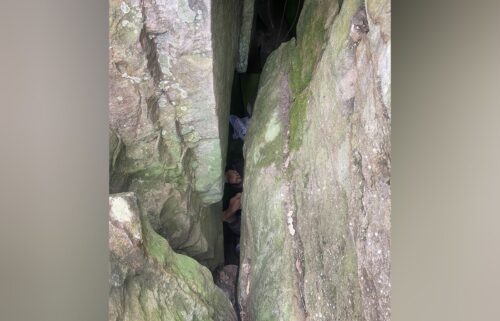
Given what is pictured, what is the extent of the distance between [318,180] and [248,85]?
1.41 feet

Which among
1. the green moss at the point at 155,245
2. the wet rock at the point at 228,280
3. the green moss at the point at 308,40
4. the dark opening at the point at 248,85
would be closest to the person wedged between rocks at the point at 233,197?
the dark opening at the point at 248,85

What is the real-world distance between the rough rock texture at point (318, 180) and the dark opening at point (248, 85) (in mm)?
32

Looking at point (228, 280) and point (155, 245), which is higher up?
point (155, 245)

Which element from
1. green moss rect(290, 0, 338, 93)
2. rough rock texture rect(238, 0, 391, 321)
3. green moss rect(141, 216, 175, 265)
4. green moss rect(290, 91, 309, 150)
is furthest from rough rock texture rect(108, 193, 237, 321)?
green moss rect(290, 0, 338, 93)

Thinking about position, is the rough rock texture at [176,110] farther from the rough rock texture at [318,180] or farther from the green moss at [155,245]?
the rough rock texture at [318,180]

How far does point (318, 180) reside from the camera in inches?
64.7

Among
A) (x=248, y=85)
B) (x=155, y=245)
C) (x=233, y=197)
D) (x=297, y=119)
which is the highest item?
(x=248, y=85)

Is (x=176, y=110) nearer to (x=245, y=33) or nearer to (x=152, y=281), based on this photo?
(x=245, y=33)

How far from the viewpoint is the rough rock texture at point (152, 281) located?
5.12 feet

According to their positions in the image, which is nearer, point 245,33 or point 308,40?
point 308,40

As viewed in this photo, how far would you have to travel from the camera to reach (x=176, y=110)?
5.61ft

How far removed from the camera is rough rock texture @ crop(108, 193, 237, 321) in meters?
1.56

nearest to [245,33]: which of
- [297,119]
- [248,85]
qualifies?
[248,85]
